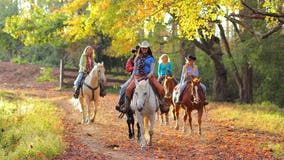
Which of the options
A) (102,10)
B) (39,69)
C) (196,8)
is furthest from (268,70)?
(39,69)

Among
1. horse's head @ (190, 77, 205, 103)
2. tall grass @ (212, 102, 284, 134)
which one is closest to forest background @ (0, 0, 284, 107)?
horse's head @ (190, 77, 205, 103)

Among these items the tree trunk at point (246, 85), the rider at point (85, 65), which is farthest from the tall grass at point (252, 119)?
the rider at point (85, 65)

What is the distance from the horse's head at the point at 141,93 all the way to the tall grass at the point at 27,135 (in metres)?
2.15

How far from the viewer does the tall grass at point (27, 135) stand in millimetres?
9039

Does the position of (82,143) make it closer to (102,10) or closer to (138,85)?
(138,85)

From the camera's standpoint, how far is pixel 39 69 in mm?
39281

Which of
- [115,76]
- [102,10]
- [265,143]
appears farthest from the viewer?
[115,76]

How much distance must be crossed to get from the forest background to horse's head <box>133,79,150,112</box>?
3279 millimetres

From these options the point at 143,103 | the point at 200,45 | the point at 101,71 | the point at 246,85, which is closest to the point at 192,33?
the point at 101,71

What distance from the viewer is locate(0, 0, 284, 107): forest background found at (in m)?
13.9

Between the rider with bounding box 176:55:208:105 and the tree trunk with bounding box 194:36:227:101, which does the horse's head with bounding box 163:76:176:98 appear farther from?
the tree trunk with bounding box 194:36:227:101

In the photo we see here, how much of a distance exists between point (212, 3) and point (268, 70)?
10745 millimetres

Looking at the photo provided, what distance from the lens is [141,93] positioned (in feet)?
34.9

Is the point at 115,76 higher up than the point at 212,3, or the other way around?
the point at 212,3
